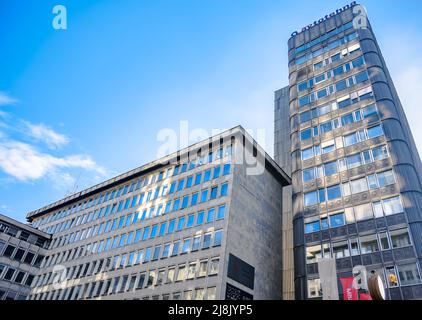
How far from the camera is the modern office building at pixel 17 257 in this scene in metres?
61.2

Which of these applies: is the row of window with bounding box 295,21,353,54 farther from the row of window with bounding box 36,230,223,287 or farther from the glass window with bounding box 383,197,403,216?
the row of window with bounding box 36,230,223,287

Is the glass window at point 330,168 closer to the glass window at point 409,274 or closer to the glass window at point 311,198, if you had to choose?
the glass window at point 311,198

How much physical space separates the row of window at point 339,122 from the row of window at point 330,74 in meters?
7.93

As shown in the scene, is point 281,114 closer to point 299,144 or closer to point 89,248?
point 299,144

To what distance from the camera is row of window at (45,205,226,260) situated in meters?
46.2

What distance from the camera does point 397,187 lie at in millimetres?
37156

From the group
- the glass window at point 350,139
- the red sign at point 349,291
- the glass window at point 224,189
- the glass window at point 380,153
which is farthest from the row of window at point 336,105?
the red sign at point 349,291

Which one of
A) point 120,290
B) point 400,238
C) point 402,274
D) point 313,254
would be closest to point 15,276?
point 120,290

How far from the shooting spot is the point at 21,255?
65.3 meters

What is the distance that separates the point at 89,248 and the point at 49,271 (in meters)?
10.6

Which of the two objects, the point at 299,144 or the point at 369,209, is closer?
the point at 369,209

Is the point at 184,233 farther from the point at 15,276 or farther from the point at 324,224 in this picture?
the point at 15,276

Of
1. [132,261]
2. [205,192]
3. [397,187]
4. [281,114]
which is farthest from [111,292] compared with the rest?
[281,114]

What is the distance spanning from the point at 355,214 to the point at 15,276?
190 ft
